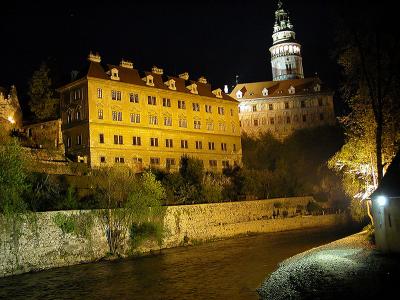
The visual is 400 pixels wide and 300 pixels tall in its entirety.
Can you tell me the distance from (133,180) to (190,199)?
8076 mm

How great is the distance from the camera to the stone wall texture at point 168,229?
85.1 ft

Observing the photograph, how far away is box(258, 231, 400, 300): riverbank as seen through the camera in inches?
558

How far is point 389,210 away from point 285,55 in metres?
83.3

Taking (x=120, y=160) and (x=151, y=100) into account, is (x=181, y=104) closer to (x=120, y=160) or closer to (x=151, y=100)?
(x=151, y=100)

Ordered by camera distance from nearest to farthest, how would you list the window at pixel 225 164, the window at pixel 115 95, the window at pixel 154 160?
the window at pixel 115 95 → the window at pixel 154 160 → the window at pixel 225 164

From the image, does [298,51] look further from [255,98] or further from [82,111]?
[82,111]

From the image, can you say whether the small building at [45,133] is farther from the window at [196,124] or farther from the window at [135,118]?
the window at [196,124]

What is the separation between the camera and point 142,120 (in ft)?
160

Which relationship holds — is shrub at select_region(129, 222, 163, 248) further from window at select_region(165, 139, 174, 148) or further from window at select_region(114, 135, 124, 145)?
window at select_region(165, 139, 174, 148)

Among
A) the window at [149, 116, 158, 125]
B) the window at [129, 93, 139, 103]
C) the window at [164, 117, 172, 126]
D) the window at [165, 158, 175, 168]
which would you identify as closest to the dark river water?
the window at [165, 158, 175, 168]

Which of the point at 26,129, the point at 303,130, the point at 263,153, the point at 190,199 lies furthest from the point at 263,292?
the point at 303,130

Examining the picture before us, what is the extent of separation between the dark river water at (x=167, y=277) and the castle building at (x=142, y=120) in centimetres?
1643

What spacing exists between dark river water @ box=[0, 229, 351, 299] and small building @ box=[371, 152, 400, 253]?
5.98 m

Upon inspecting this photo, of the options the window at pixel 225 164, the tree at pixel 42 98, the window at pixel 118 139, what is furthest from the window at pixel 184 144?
the tree at pixel 42 98
